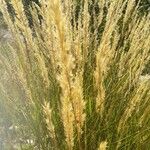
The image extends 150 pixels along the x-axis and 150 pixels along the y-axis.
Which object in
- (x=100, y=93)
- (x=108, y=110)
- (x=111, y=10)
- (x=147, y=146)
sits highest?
(x=111, y=10)

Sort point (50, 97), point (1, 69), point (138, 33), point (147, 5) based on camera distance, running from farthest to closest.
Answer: point (147, 5)
point (1, 69)
point (138, 33)
point (50, 97)

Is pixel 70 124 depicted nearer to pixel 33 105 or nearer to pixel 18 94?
pixel 33 105

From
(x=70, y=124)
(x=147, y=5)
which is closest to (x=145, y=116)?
(x=70, y=124)

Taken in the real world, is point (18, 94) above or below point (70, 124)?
below

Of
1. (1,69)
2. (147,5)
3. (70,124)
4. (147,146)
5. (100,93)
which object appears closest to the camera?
(70,124)

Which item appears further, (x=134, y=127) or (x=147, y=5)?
(x=147, y=5)

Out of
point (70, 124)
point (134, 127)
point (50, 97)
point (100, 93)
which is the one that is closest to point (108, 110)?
point (134, 127)

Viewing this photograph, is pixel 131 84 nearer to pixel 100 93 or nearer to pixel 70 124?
pixel 100 93

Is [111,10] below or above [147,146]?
above

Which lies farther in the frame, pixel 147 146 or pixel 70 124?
pixel 147 146
